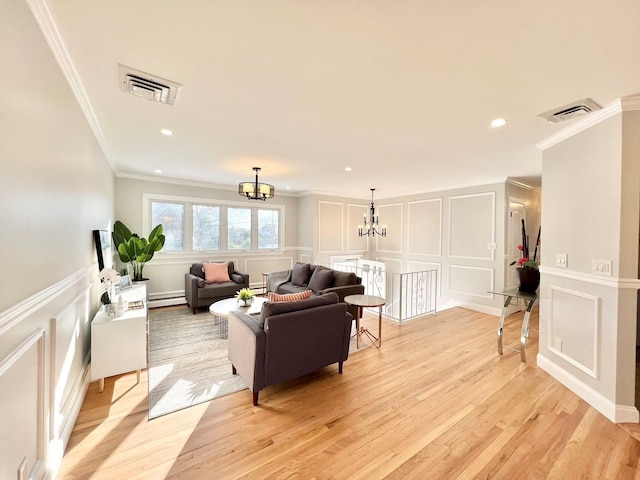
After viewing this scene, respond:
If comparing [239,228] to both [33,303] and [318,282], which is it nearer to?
[318,282]

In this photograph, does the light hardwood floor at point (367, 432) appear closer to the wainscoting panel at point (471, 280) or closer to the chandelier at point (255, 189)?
the wainscoting panel at point (471, 280)

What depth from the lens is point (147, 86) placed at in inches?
76.3

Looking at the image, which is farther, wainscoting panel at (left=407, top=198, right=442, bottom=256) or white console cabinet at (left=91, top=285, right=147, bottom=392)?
wainscoting panel at (left=407, top=198, right=442, bottom=256)

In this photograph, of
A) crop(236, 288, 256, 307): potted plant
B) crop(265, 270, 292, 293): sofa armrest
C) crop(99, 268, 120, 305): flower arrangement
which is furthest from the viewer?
crop(265, 270, 292, 293): sofa armrest

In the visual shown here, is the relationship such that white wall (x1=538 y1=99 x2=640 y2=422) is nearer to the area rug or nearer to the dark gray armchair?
the area rug

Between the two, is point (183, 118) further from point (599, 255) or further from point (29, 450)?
point (599, 255)

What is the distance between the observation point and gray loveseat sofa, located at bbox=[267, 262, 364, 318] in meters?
4.18

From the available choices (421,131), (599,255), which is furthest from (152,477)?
(599,255)

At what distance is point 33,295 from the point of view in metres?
1.32

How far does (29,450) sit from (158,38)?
7.52 ft

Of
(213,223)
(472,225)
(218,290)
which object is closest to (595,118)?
(472,225)

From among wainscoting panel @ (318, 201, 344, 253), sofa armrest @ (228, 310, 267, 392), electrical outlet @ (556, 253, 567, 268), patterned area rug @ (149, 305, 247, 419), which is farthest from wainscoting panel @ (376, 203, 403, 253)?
sofa armrest @ (228, 310, 267, 392)

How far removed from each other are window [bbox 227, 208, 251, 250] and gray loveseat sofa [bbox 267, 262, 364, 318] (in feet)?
3.99

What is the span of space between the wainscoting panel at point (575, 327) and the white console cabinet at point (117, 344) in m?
4.23
